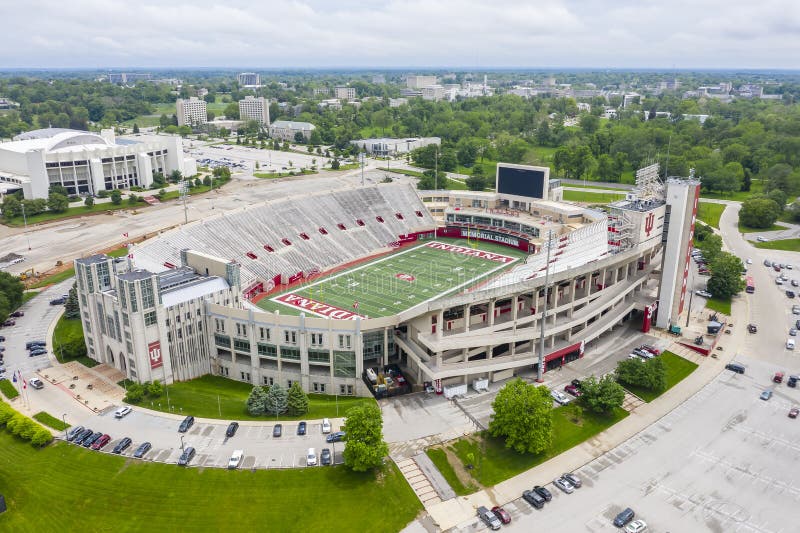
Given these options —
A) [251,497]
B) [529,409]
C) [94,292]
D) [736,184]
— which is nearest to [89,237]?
[94,292]

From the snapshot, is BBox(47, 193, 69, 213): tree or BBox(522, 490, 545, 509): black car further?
BBox(47, 193, 69, 213): tree

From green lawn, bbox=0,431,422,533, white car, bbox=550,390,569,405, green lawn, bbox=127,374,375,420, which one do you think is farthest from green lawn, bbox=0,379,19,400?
white car, bbox=550,390,569,405

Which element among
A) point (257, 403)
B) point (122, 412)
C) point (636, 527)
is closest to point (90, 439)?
point (122, 412)

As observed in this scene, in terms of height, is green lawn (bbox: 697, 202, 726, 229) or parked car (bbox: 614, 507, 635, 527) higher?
green lawn (bbox: 697, 202, 726, 229)

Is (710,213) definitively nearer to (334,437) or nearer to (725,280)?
(725,280)

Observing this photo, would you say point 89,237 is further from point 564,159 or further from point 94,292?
point 564,159

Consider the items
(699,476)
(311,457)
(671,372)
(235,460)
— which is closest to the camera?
(235,460)

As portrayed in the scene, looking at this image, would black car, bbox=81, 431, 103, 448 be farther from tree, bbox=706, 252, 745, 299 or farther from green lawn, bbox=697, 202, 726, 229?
green lawn, bbox=697, 202, 726, 229
